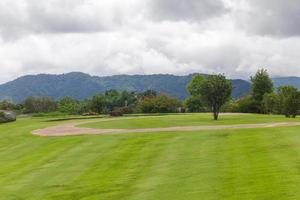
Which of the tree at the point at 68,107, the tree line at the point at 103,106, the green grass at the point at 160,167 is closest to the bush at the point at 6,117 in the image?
the tree line at the point at 103,106

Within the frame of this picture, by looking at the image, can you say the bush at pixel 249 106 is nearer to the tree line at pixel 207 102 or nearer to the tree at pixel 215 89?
the tree line at pixel 207 102

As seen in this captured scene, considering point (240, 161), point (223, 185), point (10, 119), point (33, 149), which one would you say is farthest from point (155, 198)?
point (10, 119)

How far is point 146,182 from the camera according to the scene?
15.5m

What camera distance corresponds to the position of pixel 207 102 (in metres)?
47.4

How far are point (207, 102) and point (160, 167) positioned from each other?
30.0 metres

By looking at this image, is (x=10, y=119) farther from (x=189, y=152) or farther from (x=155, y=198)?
(x=155, y=198)

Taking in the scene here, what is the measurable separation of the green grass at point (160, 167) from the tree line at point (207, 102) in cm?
1850

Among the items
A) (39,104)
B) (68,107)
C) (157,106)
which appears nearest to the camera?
(157,106)

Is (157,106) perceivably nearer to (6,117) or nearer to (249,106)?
(249,106)

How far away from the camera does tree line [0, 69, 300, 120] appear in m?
46.3

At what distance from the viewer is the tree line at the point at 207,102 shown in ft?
152

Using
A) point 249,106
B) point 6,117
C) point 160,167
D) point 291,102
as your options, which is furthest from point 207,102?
point 249,106

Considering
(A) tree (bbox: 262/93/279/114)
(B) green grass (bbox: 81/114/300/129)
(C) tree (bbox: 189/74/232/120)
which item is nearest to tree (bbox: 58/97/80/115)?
(A) tree (bbox: 262/93/279/114)

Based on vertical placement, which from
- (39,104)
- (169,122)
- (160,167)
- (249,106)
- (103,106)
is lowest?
(160,167)
